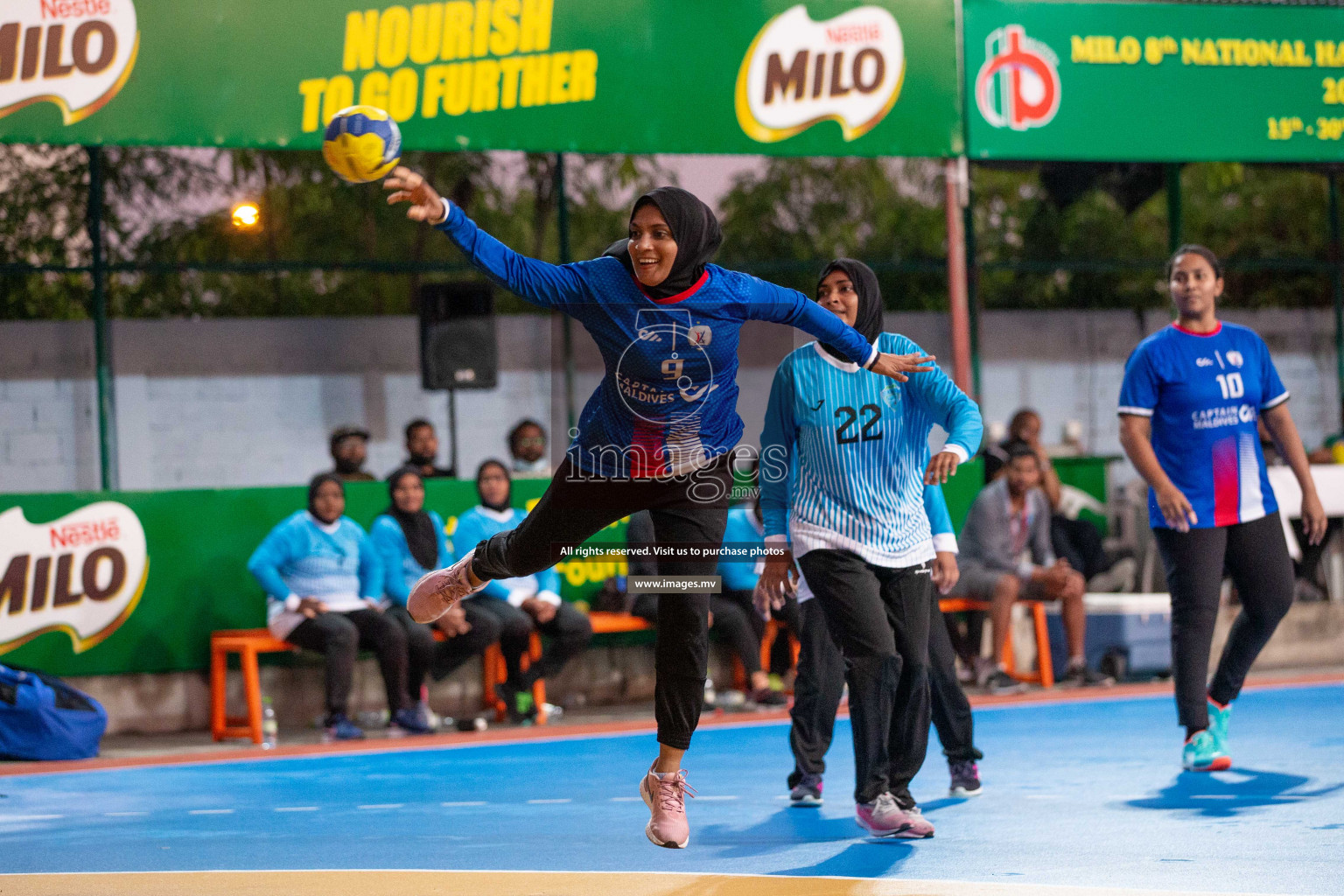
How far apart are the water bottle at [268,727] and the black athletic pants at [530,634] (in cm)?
132

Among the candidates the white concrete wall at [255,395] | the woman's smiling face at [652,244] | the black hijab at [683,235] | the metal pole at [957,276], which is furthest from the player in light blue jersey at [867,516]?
the white concrete wall at [255,395]

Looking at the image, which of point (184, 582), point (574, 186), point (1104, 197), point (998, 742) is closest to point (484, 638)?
point (184, 582)

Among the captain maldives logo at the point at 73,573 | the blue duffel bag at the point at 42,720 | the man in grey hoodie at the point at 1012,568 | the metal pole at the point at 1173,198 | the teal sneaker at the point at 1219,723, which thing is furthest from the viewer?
the metal pole at the point at 1173,198

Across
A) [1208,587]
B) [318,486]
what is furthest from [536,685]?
[1208,587]

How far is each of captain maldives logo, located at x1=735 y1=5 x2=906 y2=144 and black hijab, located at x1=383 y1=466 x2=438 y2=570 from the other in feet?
10.6

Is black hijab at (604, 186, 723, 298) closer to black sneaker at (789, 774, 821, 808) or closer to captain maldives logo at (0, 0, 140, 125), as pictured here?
black sneaker at (789, 774, 821, 808)

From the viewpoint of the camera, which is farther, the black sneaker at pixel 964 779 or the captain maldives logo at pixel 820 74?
the captain maldives logo at pixel 820 74

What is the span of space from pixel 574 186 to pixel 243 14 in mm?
5535

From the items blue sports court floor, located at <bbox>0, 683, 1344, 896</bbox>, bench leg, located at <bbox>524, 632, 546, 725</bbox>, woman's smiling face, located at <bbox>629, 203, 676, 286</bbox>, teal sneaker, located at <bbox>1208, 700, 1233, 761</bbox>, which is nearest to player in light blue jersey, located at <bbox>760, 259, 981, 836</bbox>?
blue sports court floor, located at <bbox>0, 683, 1344, 896</bbox>

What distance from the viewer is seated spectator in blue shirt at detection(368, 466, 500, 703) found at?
9445mm

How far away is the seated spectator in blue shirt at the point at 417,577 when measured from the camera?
9445 millimetres

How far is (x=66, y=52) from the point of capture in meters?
9.33

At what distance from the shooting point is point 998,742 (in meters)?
8.20

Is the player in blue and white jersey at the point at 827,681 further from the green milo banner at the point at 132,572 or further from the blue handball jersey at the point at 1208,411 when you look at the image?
the green milo banner at the point at 132,572
